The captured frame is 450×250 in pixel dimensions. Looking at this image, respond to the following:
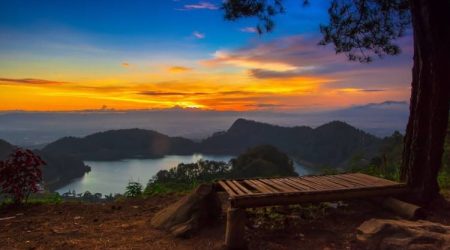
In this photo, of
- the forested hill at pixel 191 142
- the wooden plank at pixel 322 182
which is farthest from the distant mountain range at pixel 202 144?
the wooden plank at pixel 322 182

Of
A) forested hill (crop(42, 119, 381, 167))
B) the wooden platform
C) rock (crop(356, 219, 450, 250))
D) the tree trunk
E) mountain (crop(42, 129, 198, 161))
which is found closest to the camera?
rock (crop(356, 219, 450, 250))

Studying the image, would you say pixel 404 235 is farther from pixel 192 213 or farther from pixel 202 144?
pixel 202 144

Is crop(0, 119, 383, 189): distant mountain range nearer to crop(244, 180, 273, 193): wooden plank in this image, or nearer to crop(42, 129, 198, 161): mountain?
crop(42, 129, 198, 161): mountain

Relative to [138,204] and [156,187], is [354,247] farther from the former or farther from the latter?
[156,187]

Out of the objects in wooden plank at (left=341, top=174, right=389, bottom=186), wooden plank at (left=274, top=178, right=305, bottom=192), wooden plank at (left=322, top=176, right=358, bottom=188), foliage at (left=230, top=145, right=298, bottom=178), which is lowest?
foliage at (left=230, top=145, right=298, bottom=178)

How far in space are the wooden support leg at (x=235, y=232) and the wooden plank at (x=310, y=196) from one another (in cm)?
24

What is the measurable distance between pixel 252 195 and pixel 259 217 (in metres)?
1.40

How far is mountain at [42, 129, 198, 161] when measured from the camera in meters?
125

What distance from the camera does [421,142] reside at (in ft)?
24.8

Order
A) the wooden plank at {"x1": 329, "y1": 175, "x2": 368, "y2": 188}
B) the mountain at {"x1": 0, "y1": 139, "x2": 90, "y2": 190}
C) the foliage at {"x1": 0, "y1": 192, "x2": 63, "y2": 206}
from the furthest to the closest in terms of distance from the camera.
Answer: the mountain at {"x1": 0, "y1": 139, "x2": 90, "y2": 190}
the foliage at {"x1": 0, "y1": 192, "x2": 63, "y2": 206}
the wooden plank at {"x1": 329, "y1": 175, "x2": 368, "y2": 188}

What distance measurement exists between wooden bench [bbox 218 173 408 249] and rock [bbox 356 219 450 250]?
1.20 metres

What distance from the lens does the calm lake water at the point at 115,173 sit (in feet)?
227

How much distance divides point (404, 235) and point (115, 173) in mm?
93720

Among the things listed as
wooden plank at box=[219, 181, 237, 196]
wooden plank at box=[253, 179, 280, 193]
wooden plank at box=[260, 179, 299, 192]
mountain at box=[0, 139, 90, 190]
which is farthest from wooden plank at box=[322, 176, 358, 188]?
mountain at box=[0, 139, 90, 190]
